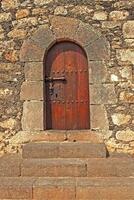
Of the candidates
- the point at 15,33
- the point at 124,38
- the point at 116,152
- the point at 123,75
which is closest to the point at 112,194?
the point at 116,152

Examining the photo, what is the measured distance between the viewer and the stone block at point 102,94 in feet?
18.0

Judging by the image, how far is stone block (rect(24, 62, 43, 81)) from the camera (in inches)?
223

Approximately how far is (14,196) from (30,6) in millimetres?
3204

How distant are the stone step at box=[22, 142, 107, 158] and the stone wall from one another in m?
0.31

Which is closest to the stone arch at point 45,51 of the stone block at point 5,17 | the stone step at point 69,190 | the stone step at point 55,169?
the stone block at point 5,17

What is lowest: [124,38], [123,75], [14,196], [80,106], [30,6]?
[14,196]

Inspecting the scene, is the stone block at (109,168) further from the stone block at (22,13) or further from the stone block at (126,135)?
the stone block at (22,13)

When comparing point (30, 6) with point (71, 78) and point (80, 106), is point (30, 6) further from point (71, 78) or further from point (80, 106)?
point (80, 106)

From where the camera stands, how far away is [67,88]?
579 cm

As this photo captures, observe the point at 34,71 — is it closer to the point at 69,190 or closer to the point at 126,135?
the point at 126,135

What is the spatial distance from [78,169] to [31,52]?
7.11ft

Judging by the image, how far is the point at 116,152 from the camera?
5.39m

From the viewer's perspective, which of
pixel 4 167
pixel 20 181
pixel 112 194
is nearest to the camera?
pixel 112 194

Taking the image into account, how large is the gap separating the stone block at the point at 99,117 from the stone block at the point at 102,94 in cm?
10
